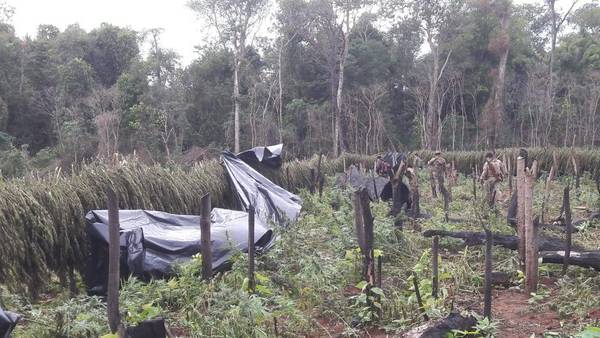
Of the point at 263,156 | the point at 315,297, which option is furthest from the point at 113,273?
the point at 263,156

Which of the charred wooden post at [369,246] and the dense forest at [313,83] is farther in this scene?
the dense forest at [313,83]

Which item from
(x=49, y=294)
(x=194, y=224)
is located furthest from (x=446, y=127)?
(x=49, y=294)

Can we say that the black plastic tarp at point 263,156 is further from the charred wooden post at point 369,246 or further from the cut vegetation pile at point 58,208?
the charred wooden post at point 369,246

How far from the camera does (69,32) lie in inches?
1042

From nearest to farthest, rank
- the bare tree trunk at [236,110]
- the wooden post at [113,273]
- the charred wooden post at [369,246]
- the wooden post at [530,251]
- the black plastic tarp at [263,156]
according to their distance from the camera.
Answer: the wooden post at [113,273] < the charred wooden post at [369,246] < the wooden post at [530,251] < the black plastic tarp at [263,156] < the bare tree trunk at [236,110]

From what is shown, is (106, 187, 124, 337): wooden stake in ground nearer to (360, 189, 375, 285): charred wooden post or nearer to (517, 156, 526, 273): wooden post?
(360, 189, 375, 285): charred wooden post

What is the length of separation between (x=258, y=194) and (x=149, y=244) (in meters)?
3.70

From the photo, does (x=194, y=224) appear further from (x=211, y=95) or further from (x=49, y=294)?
(x=211, y=95)


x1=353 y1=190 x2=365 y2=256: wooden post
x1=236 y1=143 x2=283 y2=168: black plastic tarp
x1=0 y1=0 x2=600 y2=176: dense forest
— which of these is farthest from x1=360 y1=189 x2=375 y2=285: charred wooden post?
x1=0 y1=0 x2=600 y2=176: dense forest

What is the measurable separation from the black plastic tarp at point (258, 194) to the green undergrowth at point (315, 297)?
2.06 metres

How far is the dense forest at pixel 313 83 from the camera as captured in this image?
2366 cm

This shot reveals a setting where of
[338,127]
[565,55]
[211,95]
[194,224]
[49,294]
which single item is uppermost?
[565,55]

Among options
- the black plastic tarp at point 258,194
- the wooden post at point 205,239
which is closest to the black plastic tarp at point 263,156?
the black plastic tarp at point 258,194

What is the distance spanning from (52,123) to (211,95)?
766cm
